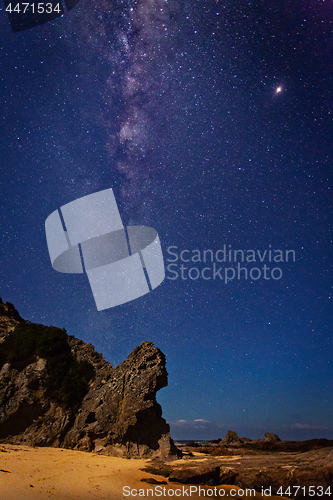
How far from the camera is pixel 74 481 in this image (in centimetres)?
773

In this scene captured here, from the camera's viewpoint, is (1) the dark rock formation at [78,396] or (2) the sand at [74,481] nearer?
(2) the sand at [74,481]

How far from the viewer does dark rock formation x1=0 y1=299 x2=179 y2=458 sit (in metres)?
13.4

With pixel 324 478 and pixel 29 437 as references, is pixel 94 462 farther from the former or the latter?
pixel 324 478

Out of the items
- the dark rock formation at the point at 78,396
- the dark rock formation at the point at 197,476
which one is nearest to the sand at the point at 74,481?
the dark rock formation at the point at 197,476

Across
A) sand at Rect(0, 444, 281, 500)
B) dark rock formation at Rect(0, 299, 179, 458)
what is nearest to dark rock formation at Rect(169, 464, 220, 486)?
sand at Rect(0, 444, 281, 500)

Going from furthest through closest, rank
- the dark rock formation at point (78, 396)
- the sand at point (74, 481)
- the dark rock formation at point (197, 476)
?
the dark rock formation at point (78, 396)
the dark rock formation at point (197, 476)
the sand at point (74, 481)

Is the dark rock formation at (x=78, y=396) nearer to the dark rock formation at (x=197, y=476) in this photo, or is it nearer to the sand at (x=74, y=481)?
the sand at (x=74, y=481)

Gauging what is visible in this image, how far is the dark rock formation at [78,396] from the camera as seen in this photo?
13.4m

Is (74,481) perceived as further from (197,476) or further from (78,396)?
(78,396)

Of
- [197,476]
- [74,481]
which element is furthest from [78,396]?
[197,476]

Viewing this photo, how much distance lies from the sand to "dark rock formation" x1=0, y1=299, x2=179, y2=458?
3.10 meters

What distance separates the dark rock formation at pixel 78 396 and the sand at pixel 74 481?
310 cm

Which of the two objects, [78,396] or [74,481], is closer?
[74,481]

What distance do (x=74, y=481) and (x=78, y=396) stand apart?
8.85 meters
